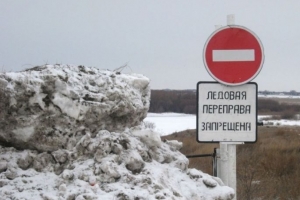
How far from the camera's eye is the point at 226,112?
3.45m

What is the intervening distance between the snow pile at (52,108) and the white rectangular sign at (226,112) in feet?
2.46

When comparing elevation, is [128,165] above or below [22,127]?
below

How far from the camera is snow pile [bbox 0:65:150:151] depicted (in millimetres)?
3543

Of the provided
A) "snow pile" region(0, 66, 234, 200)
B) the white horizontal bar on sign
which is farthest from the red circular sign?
"snow pile" region(0, 66, 234, 200)

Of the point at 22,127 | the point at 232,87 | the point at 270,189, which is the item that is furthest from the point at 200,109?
the point at 270,189

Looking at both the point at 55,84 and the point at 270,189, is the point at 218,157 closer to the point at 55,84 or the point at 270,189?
the point at 55,84

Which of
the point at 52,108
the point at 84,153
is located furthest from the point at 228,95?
the point at 52,108

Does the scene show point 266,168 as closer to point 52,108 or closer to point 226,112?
point 226,112

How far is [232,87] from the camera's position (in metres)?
3.46

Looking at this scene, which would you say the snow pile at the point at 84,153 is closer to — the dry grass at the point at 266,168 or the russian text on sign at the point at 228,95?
the russian text on sign at the point at 228,95

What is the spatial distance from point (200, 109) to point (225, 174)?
0.60 metres

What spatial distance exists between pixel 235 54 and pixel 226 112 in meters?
0.47

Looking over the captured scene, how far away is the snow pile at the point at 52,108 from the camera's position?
11.6 ft

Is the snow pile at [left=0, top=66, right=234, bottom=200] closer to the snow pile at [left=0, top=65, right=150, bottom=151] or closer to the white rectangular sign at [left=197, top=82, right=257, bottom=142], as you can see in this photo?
the snow pile at [left=0, top=65, right=150, bottom=151]
